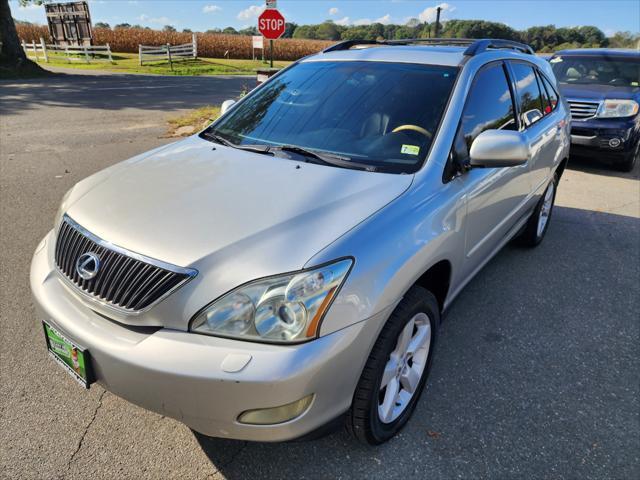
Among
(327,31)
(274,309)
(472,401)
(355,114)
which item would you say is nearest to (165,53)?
(355,114)

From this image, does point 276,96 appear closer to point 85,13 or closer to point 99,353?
point 99,353

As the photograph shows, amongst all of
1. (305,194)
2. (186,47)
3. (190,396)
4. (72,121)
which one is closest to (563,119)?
(305,194)

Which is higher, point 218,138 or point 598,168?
point 218,138

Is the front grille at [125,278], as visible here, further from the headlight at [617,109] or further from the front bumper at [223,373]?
the headlight at [617,109]

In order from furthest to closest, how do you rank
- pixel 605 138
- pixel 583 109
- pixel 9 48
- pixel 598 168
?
pixel 9 48 < pixel 598 168 < pixel 583 109 < pixel 605 138

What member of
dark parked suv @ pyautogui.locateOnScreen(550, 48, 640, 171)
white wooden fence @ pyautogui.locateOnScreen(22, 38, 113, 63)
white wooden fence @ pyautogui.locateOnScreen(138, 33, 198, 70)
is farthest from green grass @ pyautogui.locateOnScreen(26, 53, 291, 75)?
dark parked suv @ pyautogui.locateOnScreen(550, 48, 640, 171)

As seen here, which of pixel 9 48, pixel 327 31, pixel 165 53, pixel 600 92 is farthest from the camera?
pixel 327 31

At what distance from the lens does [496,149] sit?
2484 millimetres

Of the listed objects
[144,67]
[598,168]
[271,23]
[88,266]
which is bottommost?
[144,67]

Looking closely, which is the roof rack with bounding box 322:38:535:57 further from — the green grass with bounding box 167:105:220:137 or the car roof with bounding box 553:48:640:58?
the car roof with bounding box 553:48:640:58

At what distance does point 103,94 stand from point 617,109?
1262cm

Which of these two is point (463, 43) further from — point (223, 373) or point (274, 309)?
point (223, 373)

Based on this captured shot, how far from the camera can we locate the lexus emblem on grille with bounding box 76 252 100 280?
196cm

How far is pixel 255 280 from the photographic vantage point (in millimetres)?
1753
